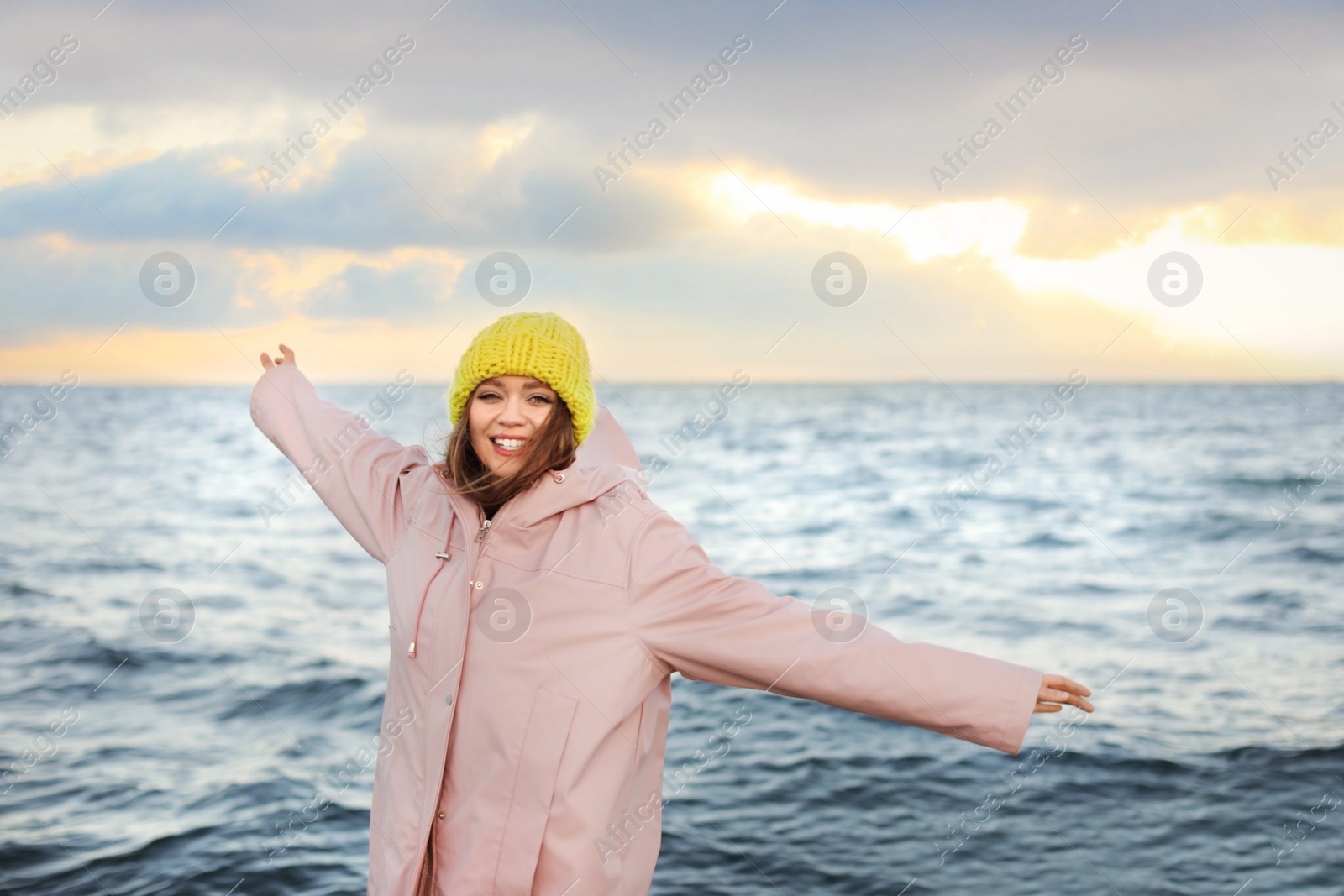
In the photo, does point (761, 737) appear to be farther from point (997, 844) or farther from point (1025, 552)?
point (1025, 552)

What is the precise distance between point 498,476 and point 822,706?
5490mm

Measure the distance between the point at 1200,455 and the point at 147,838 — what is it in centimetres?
2584

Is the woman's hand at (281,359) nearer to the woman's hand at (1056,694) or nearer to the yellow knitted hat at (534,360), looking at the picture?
the yellow knitted hat at (534,360)

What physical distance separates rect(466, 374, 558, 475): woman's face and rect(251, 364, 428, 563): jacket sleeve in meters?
0.39

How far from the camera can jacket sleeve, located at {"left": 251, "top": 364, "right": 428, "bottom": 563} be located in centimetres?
257

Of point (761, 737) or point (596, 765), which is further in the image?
point (761, 737)

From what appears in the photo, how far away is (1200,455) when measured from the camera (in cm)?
2483

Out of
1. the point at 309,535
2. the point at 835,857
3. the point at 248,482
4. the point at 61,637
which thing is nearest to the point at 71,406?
the point at 248,482

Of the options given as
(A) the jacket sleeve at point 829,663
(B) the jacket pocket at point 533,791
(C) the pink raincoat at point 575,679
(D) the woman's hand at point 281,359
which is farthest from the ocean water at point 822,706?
(B) the jacket pocket at point 533,791

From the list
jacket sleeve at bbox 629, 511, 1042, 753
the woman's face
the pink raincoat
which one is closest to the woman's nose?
the woman's face

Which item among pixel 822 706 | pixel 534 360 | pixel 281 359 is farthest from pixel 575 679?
pixel 822 706

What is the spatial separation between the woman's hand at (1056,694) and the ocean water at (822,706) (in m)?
0.36

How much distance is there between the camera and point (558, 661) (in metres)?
2.17

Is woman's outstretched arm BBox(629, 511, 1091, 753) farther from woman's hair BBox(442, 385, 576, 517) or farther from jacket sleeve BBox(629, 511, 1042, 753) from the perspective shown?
woman's hair BBox(442, 385, 576, 517)
